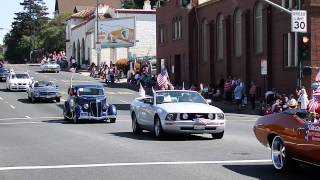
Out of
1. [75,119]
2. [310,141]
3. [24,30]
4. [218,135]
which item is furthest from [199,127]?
[24,30]

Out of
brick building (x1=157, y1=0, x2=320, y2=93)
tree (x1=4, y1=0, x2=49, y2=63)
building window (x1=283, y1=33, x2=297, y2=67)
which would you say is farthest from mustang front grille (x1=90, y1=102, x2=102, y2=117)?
tree (x1=4, y1=0, x2=49, y2=63)

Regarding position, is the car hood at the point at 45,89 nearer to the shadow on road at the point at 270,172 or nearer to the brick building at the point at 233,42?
the brick building at the point at 233,42

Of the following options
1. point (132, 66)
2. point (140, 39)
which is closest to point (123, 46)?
point (140, 39)

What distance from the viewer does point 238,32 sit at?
162 ft

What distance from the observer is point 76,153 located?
15125 mm

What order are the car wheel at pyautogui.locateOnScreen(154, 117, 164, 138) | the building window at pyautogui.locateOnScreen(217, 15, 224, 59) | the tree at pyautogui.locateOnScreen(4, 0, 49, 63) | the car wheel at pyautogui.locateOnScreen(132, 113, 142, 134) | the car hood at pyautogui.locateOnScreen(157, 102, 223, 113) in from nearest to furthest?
1. the car hood at pyautogui.locateOnScreen(157, 102, 223, 113)
2. the car wheel at pyautogui.locateOnScreen(154, 117, 164, 138)
3. the car wheel at pyautogui.locateOnScreen(132, 113, 142, 134)
4. the building window at pyautogui.locateOnScreen(217, 15, 224, 59)
5. the tree at pyautogui.locateOnScreen(4, 0, 49, 63)

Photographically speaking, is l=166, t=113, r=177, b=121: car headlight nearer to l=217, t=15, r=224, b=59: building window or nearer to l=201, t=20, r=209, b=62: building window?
l=217, t=15, r=224, b=59: building window

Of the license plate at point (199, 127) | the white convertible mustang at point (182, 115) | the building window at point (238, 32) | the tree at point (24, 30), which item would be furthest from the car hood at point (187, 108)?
the tree at point (24, 30)

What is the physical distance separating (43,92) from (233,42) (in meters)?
14.8

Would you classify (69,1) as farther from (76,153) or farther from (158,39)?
(76,153)

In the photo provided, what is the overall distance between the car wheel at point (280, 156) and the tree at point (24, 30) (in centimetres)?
12731

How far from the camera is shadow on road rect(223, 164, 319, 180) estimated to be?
437 inches

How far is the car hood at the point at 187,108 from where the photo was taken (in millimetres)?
18016

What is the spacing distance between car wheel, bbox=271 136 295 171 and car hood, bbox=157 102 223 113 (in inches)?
247
